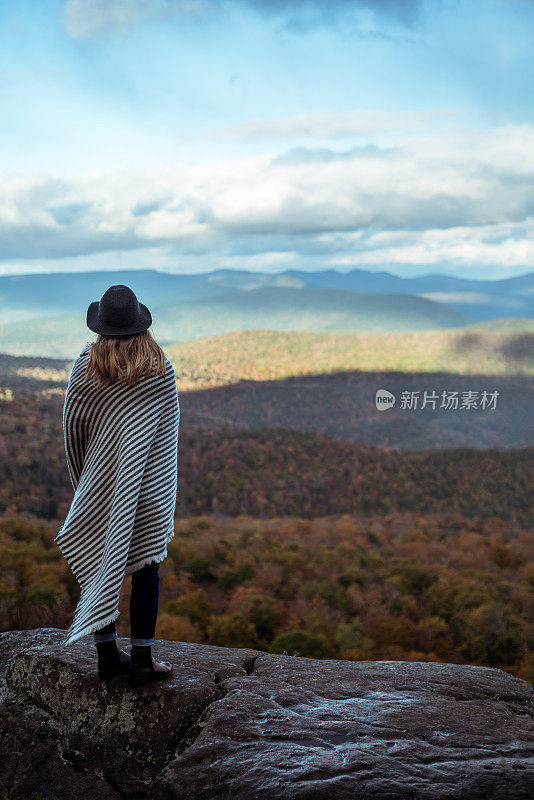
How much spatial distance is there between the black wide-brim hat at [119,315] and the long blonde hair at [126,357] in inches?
1.8

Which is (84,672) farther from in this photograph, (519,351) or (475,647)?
(519,351)

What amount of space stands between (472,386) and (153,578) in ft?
359

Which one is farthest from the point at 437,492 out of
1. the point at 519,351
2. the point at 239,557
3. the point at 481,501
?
the point at 519,351

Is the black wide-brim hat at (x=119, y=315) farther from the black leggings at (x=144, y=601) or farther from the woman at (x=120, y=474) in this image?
the black leggings at (x=144, y=601)

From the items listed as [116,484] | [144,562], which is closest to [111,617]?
[144,562]

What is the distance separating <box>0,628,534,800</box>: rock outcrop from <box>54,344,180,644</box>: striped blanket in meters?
0.59

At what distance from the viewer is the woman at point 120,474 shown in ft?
12.1

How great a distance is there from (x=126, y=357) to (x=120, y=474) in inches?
24.5

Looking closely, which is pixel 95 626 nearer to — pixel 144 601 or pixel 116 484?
pixel 144 601

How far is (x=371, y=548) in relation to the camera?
38.5 metres

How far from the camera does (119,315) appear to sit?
3.60 metres

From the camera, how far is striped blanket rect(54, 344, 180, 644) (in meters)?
3.70

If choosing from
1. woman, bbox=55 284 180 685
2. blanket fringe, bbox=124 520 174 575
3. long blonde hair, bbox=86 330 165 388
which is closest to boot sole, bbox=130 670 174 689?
woman, bbox=55 284 180 685

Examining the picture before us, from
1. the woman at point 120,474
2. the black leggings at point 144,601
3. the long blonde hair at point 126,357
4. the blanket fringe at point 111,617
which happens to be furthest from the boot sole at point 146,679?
the long blonde hair at point 126,357
